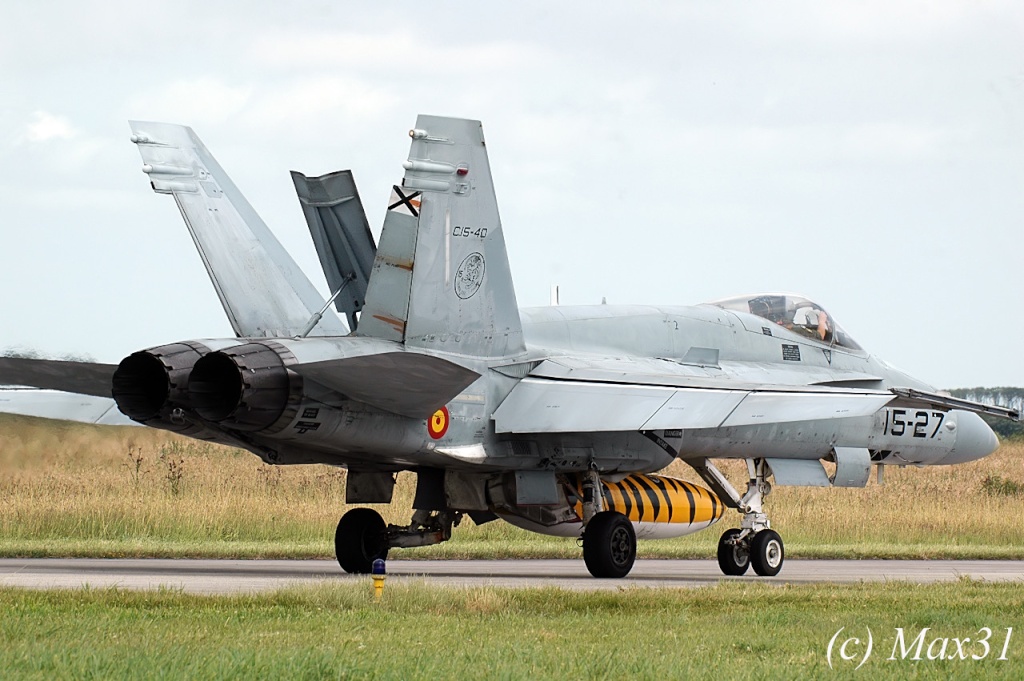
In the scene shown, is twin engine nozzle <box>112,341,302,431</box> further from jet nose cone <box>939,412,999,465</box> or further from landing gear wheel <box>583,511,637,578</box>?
jet nose cone <box>939,412,999,465</box>

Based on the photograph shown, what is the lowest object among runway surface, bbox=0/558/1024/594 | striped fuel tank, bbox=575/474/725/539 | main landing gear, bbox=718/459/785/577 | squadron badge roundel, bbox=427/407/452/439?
runway surface, bbox=0/558/1024/594

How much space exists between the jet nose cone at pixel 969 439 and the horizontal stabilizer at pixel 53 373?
11.0 metres

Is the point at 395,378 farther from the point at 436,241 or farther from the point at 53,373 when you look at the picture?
the point at 53,373

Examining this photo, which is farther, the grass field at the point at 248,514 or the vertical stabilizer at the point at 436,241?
the grass field at the point at 248,514

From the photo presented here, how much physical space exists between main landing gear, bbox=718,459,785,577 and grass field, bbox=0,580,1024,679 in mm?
4995

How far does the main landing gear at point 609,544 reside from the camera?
1491 cm

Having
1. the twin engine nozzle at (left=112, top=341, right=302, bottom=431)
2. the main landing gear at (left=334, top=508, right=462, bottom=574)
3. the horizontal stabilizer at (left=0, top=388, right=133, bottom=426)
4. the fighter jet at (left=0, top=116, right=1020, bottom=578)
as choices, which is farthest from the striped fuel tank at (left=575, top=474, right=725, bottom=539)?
the horizontal stabilizer at (left=0, top=388, right=133, bottom=426)

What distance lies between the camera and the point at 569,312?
54.6 ft

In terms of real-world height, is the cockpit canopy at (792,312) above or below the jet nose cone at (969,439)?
above

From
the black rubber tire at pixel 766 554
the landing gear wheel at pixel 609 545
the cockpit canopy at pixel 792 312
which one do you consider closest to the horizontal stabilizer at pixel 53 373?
the landing gear wheel at pixel 609 545

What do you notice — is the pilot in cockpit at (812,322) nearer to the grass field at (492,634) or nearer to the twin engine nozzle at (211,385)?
the grass field at (492,634)

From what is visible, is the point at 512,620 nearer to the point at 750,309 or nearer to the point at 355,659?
the point at 355,659

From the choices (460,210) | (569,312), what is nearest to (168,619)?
(460,210)

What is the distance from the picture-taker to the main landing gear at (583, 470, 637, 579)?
587 inches
